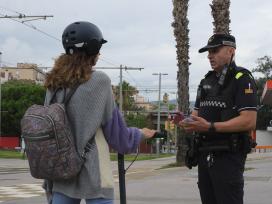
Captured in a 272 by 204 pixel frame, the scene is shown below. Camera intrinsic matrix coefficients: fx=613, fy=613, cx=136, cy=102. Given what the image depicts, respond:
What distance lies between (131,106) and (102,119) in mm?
100236

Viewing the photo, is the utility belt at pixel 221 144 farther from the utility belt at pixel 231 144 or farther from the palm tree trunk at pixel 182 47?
the palm tree trunk at pixel 182 47

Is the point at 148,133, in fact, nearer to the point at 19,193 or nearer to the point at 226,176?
the point at 226,176

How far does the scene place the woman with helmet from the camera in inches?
152

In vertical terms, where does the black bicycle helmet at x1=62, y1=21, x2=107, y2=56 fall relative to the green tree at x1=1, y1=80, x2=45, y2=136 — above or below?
below

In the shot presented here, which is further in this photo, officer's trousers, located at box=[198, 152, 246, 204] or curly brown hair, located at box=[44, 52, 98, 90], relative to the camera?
officer's trousers, located at box=[198, 152, 246, 204]

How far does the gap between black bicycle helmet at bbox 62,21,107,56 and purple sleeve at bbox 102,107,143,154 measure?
0.43 metres

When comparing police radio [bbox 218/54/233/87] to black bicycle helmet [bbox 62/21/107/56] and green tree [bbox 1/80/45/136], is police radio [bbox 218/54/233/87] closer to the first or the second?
black bicycle helmet [bbox 62/21/107/56]

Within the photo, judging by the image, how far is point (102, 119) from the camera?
156 inches

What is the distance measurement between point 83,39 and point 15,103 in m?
70.4

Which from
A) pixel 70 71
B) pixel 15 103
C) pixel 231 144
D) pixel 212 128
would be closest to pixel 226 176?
pixel 231 144

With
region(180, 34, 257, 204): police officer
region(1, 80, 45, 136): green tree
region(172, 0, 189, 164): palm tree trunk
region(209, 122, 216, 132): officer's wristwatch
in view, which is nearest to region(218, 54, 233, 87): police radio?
region(180, 34, 257, 204): police officer

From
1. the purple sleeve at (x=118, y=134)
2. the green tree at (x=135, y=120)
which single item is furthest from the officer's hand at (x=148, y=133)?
the green tree at (x=135, y=120)

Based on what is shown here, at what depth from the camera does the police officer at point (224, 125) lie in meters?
4.43

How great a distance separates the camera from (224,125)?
4.43m
